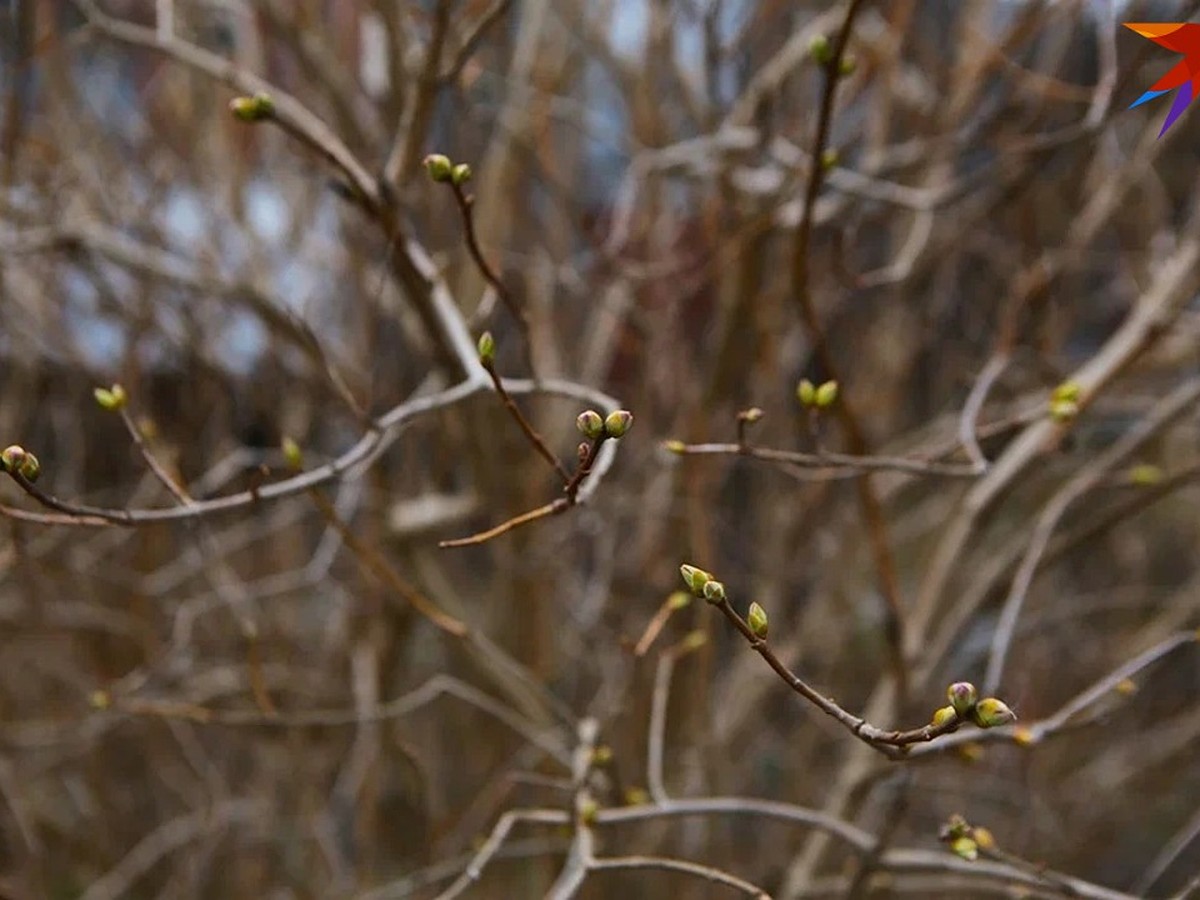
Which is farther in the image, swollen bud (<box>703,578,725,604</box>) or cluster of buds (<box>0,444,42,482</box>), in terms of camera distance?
cluster of buds (<box>0,444,42,482</box>)

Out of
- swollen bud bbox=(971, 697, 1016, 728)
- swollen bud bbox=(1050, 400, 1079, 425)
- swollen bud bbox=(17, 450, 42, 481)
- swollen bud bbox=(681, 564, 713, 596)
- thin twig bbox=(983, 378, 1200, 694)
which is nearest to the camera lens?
swollen bud bbox=(971, 697, 1016, 728)

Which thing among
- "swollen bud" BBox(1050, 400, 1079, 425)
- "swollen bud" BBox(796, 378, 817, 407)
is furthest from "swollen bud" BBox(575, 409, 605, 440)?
"swollen bud" BBox(1050, 400, 1079, 425)

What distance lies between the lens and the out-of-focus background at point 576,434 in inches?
82.9

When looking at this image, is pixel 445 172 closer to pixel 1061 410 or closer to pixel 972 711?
pixel 972 711

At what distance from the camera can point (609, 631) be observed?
2.69 m

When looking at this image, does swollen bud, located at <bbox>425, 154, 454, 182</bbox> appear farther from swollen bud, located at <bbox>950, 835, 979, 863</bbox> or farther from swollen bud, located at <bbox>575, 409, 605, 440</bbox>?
swollen bud, located at <bbox>950, 835, 979, 863</bbox>

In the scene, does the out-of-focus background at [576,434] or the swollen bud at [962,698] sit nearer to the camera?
the swollen bud at [962,698]

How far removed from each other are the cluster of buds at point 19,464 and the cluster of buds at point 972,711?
77 cm

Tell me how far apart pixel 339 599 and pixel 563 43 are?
1.70m

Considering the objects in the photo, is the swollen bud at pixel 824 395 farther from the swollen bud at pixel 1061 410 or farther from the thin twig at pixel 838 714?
the thin twig at pixel 838 714

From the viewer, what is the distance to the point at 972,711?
0.81 metres

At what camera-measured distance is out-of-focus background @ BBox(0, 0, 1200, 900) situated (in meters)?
2.11

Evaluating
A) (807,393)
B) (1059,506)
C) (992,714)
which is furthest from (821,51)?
(1059,506)

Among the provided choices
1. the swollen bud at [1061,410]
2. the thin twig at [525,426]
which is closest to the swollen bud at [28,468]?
the thin twig at [525,426]
